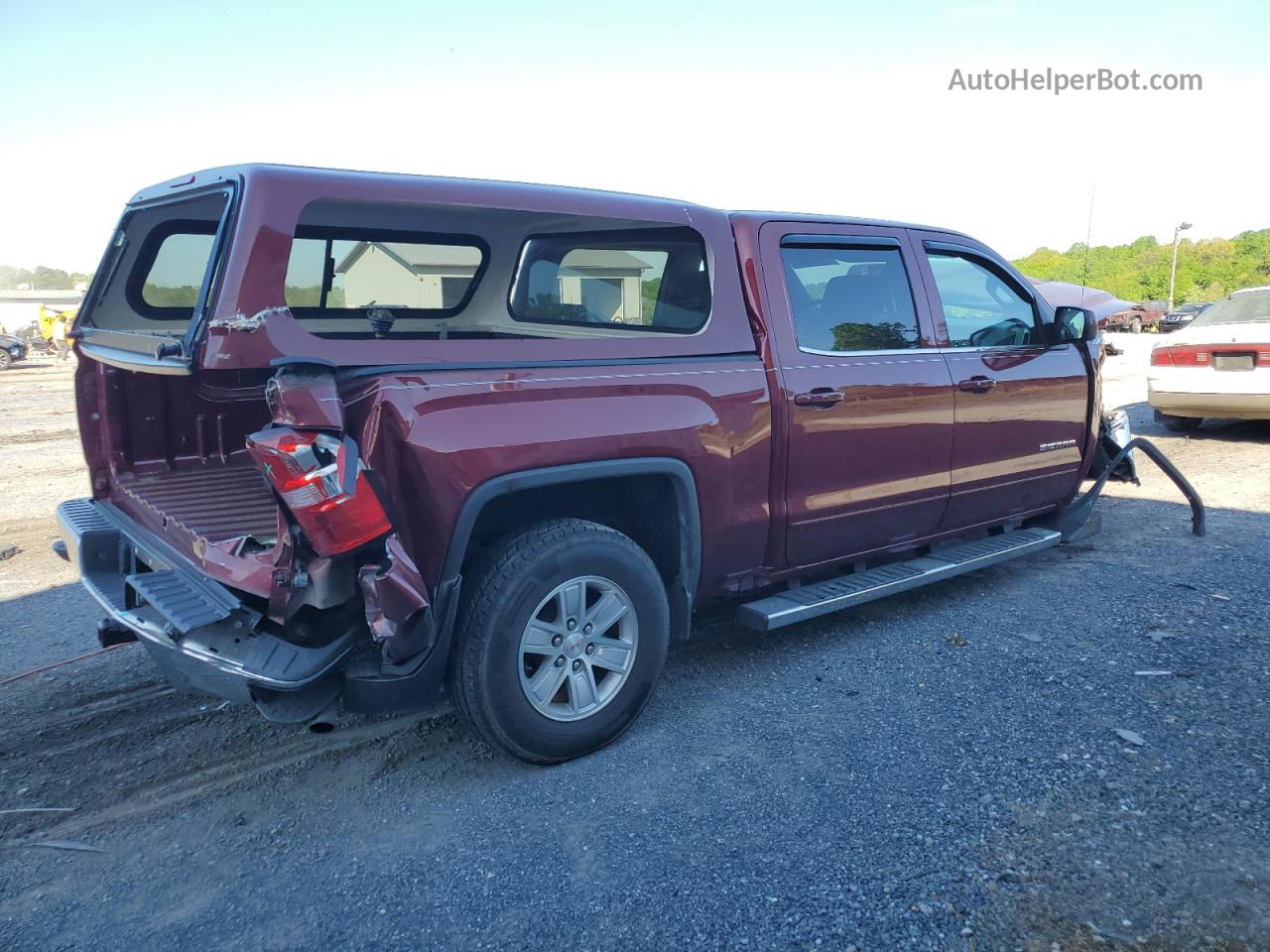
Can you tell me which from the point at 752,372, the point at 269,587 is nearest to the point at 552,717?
the point at 269,587

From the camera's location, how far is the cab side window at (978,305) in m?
4.59

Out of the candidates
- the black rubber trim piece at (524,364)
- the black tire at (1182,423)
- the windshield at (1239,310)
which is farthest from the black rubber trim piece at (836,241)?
the black tire at (1182,423)

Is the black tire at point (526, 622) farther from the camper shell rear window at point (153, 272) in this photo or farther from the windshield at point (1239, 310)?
the windshield at point (1239, 310)

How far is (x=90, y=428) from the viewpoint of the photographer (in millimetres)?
3818

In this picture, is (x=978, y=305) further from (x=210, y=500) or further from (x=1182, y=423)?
(x=1182, y=423)

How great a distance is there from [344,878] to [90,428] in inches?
91.0

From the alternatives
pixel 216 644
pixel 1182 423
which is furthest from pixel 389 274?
pixel 1182 423

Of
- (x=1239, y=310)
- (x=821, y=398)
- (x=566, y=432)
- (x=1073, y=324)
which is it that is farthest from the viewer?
(x=1239, y=310)

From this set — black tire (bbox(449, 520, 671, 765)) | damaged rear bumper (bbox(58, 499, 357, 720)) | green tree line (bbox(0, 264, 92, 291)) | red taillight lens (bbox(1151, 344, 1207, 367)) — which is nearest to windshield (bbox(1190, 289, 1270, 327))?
red taillight lens (bbox(1151, 344, 1207, 367))

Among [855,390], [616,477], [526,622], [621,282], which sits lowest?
[526,622]

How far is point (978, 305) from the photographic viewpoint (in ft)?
15.8

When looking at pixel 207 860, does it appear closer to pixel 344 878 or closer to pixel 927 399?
pixel 344 878

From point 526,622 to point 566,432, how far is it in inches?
25.6

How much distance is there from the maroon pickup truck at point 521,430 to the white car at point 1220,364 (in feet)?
15.6
